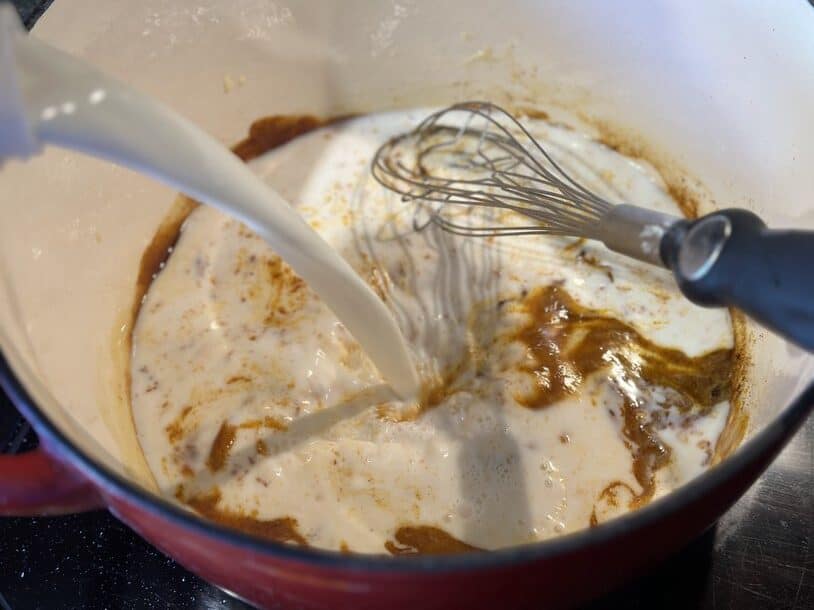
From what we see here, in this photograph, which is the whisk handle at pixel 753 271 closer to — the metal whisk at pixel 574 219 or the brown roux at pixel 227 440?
the metal whisk at pixel 574 219

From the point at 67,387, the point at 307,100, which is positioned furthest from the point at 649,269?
the point at 67,387

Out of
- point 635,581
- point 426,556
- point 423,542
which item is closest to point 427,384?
point 423,542

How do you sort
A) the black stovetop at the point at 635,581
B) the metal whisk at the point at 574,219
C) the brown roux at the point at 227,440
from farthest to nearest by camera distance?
the brown roux at the point at 227,440 → the black stovetop at the point at 635,581 → the metal whisk at the point at 574,219

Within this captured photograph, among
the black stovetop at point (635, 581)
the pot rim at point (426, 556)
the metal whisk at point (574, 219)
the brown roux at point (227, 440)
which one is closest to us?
the pot rim at point (426, 556)

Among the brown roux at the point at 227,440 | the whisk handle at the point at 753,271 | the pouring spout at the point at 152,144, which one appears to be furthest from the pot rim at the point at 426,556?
the brown roux at the point at 227,440

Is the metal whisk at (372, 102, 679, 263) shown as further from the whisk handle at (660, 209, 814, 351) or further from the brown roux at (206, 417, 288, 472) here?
the brown roux at (206, 417, 288, 472)

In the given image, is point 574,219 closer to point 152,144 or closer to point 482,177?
point 482,177
